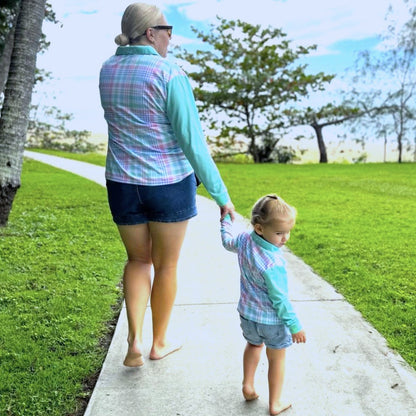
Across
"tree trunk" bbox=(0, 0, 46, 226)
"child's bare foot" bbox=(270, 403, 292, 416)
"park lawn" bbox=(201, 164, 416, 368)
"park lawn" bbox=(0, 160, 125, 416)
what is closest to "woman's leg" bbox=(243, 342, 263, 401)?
"child's bare foot" bbox=(270, 403, 292, 416)

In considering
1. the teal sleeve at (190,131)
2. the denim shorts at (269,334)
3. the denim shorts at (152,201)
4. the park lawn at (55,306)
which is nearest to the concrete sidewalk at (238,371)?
the park lawn at (55,306)

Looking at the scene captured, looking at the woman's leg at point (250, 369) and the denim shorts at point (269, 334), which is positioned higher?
the denim shorts at point (269, 334)

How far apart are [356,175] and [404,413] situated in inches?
576

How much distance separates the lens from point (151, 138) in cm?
285

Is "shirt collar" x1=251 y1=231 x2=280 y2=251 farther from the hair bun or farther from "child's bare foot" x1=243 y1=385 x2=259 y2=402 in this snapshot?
the hair bun

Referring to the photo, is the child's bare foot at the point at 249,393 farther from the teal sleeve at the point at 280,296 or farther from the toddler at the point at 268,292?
the teal sleeve at the point at 280,296

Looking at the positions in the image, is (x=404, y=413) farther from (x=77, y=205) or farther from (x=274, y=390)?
(x=77, y=205)

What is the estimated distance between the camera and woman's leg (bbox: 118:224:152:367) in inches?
124

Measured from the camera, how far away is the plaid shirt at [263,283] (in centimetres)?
253

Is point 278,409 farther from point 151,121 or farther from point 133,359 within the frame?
point 151,121

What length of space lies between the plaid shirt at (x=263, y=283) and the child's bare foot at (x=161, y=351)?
0.83 m

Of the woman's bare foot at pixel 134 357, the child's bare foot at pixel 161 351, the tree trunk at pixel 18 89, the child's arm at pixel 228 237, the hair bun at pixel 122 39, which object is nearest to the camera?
the child's arm at pixel 228 237

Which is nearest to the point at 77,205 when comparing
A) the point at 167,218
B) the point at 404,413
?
the point at 167,218

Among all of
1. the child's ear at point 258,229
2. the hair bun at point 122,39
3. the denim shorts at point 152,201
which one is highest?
the hair bun at point 122,39
